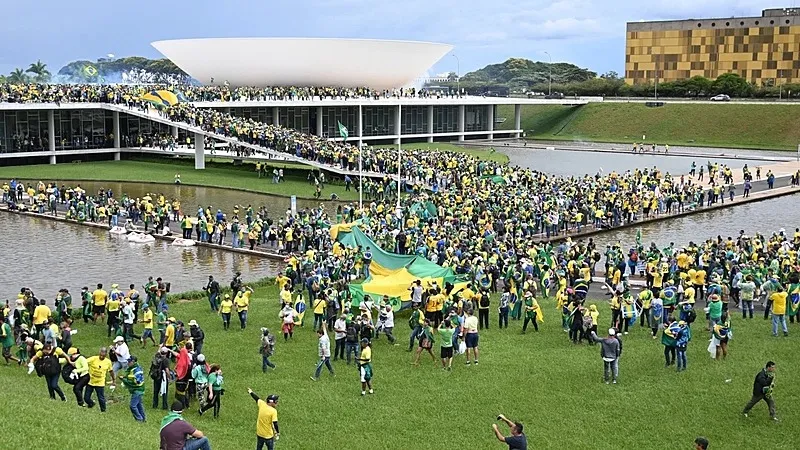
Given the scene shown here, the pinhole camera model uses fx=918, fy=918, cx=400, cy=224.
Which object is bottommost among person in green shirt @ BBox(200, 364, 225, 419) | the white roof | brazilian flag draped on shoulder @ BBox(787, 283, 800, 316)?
person in green shirt @ BBox(200, 364, 225, 419)

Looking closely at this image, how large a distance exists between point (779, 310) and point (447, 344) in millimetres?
6568

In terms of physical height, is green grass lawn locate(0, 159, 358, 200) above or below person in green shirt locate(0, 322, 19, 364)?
above

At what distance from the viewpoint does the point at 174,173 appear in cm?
4841

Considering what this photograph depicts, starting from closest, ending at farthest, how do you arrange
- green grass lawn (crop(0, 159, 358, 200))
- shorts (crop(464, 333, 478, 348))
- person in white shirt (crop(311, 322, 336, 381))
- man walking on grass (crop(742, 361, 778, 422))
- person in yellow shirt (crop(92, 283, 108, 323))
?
1. man walking on grass (crop(742, 361, 778, 422))
2. person in white shirt (crop(311, 322, 336, 381))
3. shorts (crop(464, 333, 478, 348))
4. person in yellow shirt (crop(92, 283, 108, 323))
5. green grass lawn (crop(0, 159, 358, 200))

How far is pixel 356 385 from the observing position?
15.0 metres

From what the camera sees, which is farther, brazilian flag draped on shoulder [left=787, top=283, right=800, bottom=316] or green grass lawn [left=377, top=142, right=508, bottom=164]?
green grass lawn [left=377, top=142, right=508, bottom=164]

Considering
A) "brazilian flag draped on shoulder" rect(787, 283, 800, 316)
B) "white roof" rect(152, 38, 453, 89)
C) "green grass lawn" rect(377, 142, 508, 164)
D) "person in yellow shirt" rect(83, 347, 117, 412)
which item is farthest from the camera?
"white roof" rect(152, 38, 453, 89)

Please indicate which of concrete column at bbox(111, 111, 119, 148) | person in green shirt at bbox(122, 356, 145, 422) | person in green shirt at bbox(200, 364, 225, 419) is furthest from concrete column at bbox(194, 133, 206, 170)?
person in green shirt at bbox(122, 356, 145, 422)

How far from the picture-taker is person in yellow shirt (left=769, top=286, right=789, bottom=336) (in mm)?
17297

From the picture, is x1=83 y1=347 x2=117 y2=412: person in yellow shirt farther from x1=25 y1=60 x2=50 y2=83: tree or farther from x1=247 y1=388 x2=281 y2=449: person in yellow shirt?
x1=25 y1=60 x2=50 y2=83: tree

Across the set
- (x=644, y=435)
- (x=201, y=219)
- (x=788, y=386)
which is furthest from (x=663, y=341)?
(x=201, y=219)

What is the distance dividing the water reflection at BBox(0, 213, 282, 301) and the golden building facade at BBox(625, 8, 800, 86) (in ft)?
266

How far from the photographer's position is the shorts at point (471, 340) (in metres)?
16.1

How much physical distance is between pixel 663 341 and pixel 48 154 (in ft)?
146
